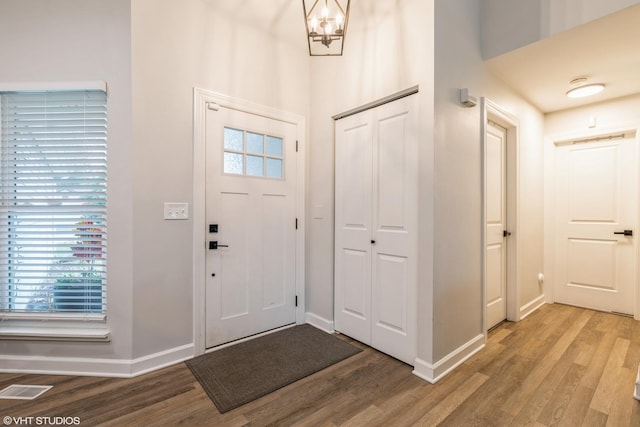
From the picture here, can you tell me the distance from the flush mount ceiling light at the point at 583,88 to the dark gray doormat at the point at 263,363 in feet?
11.3

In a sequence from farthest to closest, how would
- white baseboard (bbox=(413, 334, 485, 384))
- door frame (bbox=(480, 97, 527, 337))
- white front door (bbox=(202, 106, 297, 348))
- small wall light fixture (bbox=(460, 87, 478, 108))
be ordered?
door frame (bbox=(480, 97, 527, 337)) < white front door (bbox=(202, 106, 297, 348)) < small wall light fixture (bbox=(460, 87, 478, 108)) < white baseboard (bbox=(413, 334, 485, 384))

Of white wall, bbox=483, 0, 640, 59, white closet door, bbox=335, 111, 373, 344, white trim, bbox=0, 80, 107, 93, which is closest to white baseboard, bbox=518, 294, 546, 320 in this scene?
white closet door, bbox=335, 111, 373, 344

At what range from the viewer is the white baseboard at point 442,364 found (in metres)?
2.06

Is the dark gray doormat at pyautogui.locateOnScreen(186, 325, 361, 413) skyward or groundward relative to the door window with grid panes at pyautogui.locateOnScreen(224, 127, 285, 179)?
groundward

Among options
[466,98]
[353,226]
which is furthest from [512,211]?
[353,226]

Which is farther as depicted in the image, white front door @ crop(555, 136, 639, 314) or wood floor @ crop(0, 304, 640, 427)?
white front door @ crop(555, 136, 639, 314)

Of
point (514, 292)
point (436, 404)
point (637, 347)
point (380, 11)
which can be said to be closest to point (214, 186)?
point (380, 11)

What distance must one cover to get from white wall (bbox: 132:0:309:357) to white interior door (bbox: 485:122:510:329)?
7.79 feet

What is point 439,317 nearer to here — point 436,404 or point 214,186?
point 436,404

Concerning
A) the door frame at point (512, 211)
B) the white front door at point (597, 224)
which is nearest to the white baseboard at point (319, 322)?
the door frame at point (512, 211)

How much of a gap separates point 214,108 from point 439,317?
2515mm

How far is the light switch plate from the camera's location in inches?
89.2

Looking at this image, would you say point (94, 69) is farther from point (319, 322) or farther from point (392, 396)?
point (392, 396)

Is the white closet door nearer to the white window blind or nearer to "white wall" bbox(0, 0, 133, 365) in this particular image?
"white wall" bbox(0, 0, 133, 365)
